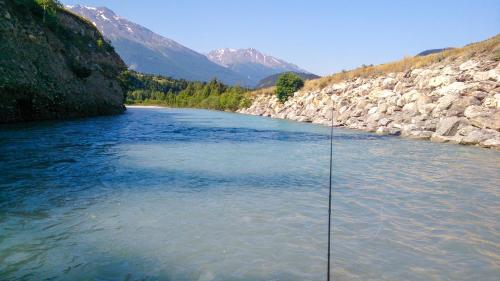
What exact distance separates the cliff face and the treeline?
14212 mm

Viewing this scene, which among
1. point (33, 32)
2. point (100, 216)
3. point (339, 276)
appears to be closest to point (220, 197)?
point (100, 216)

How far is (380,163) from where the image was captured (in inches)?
658

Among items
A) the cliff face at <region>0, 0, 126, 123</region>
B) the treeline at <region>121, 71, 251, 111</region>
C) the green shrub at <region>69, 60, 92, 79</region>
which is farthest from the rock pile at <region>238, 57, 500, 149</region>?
the treeline at <region>121, 71, 251, 111</region>

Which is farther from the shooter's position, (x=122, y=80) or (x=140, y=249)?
(x=122, y=80)

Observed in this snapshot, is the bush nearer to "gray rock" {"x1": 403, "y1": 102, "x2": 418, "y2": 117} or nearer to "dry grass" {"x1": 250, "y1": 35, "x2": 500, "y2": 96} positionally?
"dry grass" {"x1": 250, "y1": 35, "x2": 500, "y2": 96}

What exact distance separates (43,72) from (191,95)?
111 m

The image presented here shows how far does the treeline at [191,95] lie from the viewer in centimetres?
9188

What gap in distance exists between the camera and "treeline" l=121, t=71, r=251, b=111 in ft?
301

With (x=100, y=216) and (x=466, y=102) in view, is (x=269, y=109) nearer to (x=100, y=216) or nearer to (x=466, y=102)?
(x=466, y=102)

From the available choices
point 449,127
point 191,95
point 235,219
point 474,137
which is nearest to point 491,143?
point 474,137

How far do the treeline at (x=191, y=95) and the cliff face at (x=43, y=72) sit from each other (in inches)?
560

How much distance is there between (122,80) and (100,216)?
52.0m

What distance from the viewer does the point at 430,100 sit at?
32031mm

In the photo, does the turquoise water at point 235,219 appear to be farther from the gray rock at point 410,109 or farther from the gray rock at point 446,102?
the gray rock at point 410,109
